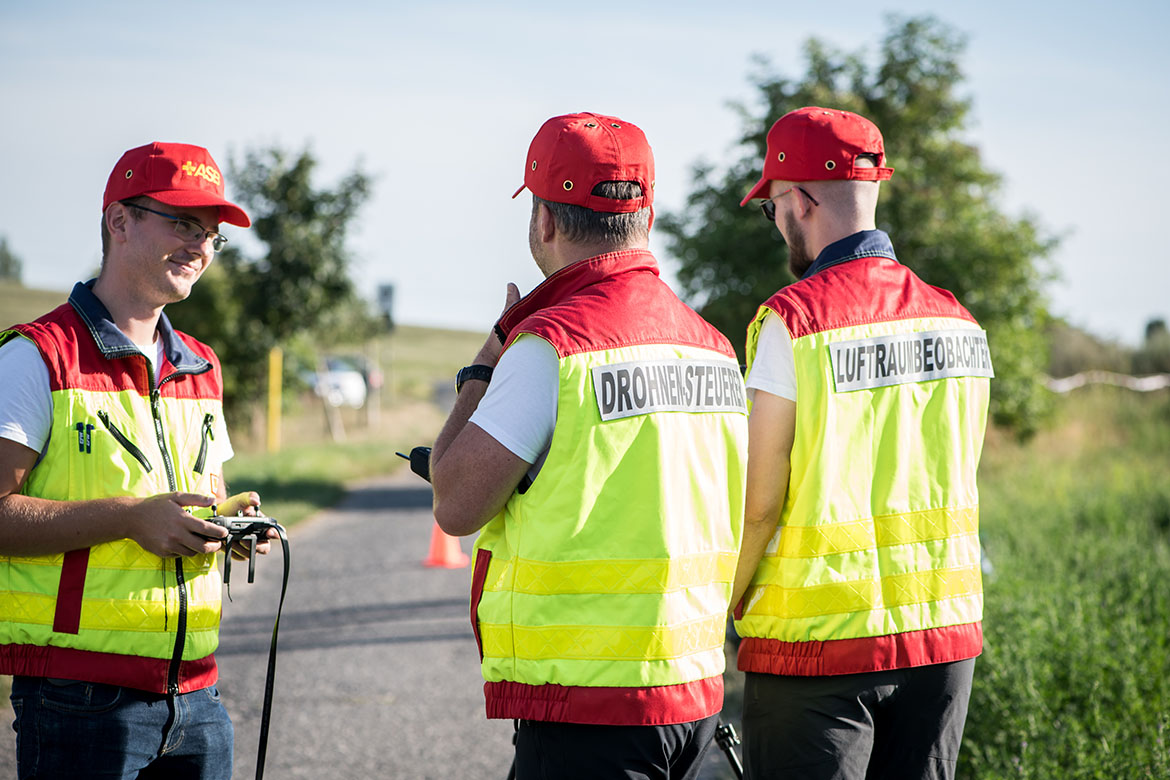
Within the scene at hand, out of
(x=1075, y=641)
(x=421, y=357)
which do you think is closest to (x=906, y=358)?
(x=1075, y=641)

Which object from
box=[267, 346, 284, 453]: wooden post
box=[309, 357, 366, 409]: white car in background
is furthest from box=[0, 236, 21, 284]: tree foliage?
box=[267, 346, 284, 453]: wooden post

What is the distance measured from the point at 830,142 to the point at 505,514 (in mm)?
1450

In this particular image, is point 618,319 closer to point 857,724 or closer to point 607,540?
point 607,540

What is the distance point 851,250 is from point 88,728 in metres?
2.35

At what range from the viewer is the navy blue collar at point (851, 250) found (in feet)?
9.64

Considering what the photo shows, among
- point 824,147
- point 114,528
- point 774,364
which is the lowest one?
point 114,528

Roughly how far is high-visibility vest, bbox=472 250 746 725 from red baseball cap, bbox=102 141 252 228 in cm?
120

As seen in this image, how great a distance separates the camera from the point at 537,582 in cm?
223

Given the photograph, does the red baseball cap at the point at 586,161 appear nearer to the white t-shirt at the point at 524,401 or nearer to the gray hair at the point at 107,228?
the white t-shirt at the point at 524,401

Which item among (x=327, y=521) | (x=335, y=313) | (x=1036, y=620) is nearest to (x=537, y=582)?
(x=1036, y=620)

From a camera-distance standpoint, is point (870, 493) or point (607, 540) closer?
point (607, 540)

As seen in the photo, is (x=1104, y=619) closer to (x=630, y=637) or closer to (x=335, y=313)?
(x=630, y=637)

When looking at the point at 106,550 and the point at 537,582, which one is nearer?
the point at 537,582

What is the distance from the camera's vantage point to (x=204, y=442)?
2.99 m
